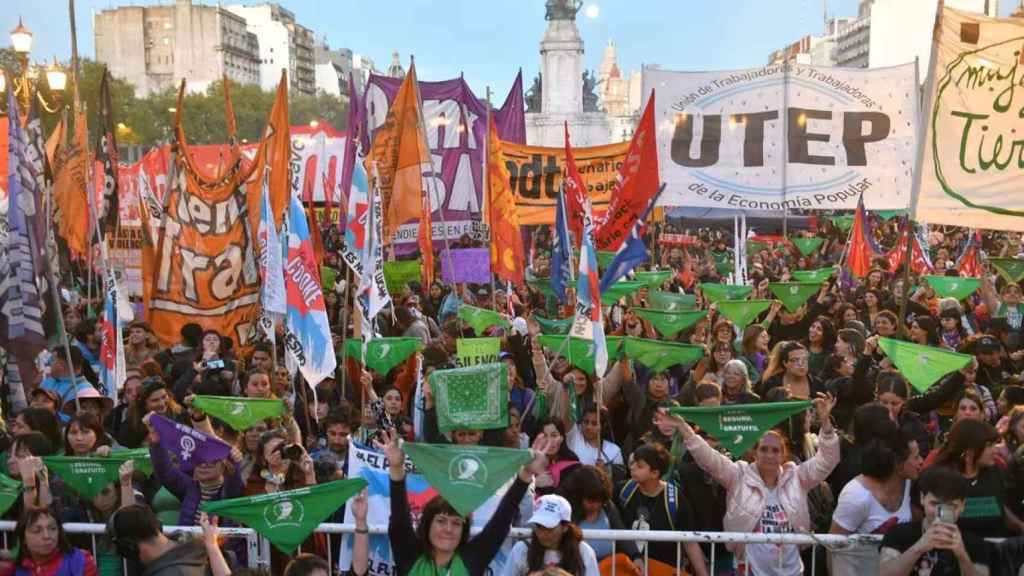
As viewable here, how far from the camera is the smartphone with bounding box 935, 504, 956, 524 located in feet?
14.0

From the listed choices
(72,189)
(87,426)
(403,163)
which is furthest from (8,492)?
(72,189)

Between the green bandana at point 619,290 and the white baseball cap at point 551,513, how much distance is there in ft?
22.1

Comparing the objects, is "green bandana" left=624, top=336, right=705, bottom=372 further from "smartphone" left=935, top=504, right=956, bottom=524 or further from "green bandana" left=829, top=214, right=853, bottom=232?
"green bandana" left=829, top=214, right=853, bottom=232

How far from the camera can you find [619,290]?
12.2 m

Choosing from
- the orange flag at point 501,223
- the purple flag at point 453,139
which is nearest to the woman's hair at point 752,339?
the orange flag at point 501,223

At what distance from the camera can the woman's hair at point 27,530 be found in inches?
198

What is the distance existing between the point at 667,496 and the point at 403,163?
7110mm

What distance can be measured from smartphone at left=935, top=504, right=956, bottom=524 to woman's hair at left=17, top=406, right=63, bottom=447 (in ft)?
15.8

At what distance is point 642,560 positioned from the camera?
5254 millimetres

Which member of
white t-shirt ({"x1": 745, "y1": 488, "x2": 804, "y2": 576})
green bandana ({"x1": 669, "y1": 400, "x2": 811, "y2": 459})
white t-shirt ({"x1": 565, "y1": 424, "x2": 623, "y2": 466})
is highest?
green bandana ({"x1": 669, "y1": 400, "x2": 811, "y2": 459})

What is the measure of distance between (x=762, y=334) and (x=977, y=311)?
165 inches

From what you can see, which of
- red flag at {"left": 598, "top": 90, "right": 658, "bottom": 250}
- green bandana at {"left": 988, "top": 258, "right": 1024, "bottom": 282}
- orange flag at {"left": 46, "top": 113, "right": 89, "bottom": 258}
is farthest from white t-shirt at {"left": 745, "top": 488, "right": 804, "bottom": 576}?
orange flag at {"left": 46, "top": 113, "right": 89, "bottom": 258}

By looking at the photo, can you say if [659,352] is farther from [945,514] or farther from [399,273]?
[399,273]

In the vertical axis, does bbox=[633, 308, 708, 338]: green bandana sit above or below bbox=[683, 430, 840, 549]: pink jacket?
above
